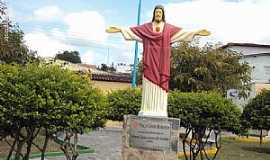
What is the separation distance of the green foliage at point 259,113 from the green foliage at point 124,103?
697 cm

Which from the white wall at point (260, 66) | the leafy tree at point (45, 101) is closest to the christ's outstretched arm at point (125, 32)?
the leafy tree at point (45, 101)

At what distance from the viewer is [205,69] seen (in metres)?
29.7

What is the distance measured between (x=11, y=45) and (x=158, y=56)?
404 inches

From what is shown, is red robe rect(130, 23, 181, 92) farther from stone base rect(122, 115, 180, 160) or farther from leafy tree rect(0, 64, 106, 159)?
leafy tree rect(0, 64, 106, 159)

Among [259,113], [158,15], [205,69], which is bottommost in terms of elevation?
[259,113]

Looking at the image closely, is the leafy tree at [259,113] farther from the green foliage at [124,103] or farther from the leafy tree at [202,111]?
the green foliage at [124,103]

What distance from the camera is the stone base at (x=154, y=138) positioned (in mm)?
9578

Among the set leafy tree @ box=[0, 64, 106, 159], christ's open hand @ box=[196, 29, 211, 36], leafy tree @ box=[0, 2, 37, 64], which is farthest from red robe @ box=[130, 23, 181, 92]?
leafy tree @ box=[0, 2, 37, 64]

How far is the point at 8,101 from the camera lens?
8.40 metres

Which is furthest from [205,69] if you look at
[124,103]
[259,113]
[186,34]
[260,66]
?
[186,34]

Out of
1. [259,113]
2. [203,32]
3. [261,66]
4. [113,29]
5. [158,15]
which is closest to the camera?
[203,32]

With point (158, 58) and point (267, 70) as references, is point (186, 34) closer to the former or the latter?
point (158, 58)

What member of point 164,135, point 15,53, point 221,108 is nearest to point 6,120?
point 164,135

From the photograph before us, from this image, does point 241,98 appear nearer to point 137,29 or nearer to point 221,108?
point 221,108
